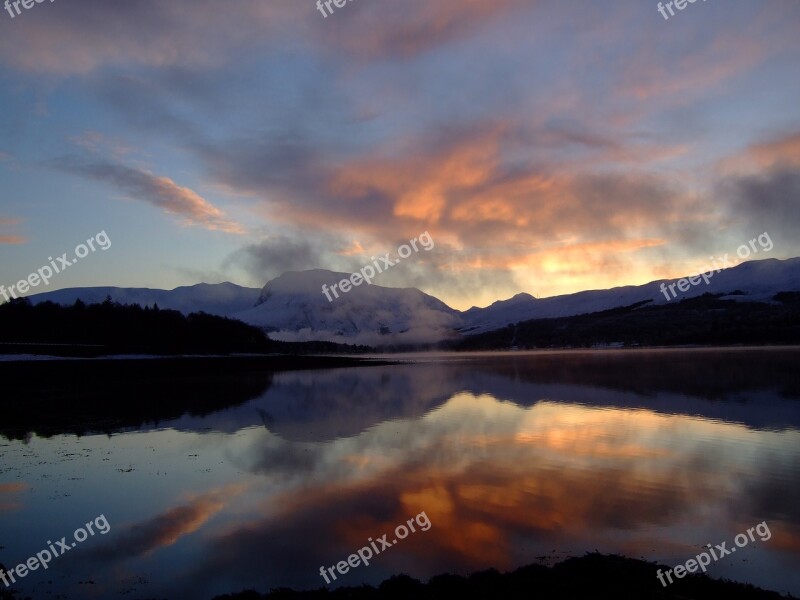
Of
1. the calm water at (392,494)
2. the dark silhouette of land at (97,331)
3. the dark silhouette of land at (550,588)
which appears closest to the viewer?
the dark silhouette of land at (550,588)

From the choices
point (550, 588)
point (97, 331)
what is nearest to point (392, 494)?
point (550, 588)

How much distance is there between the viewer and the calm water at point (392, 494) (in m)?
13.3

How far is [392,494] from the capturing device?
19281 millimetres

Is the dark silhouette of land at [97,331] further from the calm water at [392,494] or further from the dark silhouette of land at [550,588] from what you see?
the dark silhouette of land at [550,588]

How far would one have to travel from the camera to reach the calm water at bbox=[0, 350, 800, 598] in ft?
43.8

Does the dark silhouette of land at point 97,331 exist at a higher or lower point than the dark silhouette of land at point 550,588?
higher

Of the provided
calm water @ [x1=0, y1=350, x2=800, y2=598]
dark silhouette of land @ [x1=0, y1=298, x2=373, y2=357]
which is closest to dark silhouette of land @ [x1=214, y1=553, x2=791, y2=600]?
calm water @ [x1=0, y1=350, x2=800, y2=598]

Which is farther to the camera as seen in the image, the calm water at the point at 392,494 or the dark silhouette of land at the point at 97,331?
the dark silhouette of land at the point at 97,331

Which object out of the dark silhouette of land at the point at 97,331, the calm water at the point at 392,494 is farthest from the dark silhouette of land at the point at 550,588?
the dark silhouette of land at the point at 97,331

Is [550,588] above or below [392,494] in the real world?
below

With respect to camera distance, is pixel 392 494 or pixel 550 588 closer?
pixel 550 588

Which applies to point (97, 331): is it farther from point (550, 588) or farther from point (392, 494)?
A: point (550, 588)

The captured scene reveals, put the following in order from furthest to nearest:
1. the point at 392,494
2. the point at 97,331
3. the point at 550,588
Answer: the point at 97,331 < the point at 392,494 < the point at 550,588

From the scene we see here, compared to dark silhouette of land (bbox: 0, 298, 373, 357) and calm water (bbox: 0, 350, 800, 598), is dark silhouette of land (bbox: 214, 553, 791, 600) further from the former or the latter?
dark silhouette of land (bbox: 0, 298, 373, 357)
